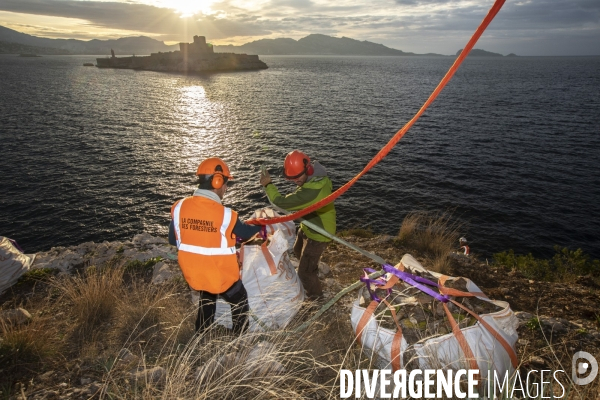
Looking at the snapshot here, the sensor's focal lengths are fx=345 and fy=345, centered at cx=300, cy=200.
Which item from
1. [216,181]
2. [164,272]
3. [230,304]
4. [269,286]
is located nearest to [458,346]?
[269,286]

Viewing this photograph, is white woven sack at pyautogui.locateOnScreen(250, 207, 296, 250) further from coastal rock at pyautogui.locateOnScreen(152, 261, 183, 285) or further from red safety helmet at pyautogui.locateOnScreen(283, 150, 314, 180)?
coastal rock at pyautogui.locateOnScreen(152, 261, 183, 285)

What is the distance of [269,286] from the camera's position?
13.9ft

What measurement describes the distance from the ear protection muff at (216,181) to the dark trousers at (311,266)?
186 centimetres

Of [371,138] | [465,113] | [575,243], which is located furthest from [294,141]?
[465,113]

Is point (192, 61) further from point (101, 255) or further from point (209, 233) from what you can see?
point (209, 233)

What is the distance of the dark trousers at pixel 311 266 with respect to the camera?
5.01 meters

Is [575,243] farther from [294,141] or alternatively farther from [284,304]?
[294,141]

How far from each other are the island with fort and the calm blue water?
8124 centimetres

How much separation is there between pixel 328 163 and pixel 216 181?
2109 cm

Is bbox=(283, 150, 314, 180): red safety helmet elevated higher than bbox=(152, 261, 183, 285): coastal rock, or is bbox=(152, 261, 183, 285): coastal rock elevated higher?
bbox=(283, 150, 314, 180): red safety helmet

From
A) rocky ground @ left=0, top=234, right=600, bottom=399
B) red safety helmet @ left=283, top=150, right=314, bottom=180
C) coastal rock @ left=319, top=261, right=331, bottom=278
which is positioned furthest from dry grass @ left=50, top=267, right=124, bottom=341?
coastal rock @ left=319, top=261, right=331, bottom=278

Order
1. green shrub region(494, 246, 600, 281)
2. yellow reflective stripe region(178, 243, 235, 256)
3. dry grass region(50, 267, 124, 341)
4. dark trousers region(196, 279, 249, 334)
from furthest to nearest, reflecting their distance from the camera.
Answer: green shrub region(494, 246, 600, 281)
dry grass region(50, 267, 124, 341)
dark trousers region(196, 279, 249, 334)
yellow reflective stripe region(178, 243, 235, 256)

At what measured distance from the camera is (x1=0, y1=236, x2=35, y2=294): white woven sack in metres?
6.16

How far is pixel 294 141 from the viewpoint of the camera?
29562 millimetres
